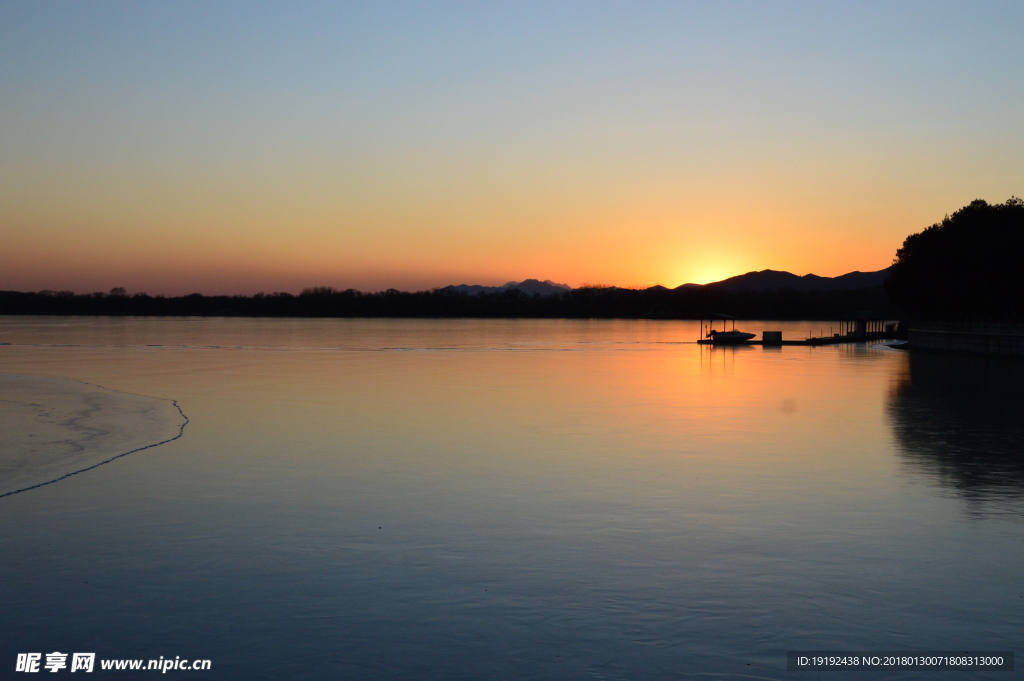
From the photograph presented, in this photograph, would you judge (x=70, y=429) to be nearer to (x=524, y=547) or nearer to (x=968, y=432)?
(x=524, y=547)

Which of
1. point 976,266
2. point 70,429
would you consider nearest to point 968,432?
point 70,429

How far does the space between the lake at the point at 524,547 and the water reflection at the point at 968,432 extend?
11cm

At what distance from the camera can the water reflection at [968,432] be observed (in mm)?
11578

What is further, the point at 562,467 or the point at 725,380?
the point at 725,380

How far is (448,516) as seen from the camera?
9781 mm

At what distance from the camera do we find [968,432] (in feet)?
57.4

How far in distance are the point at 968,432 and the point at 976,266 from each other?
4627cm

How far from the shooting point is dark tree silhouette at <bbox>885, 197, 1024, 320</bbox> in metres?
55.6

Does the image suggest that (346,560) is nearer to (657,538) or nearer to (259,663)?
(259,663)

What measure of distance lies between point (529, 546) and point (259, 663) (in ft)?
11.5

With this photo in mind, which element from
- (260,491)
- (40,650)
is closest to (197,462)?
(260,491)

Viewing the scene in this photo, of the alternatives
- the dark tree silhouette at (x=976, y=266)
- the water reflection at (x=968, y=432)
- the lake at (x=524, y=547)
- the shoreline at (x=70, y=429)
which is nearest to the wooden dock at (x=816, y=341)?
the dark tree silhouette at (x=976, y=266)

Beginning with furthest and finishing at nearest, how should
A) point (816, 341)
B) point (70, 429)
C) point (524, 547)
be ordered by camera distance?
point (816, 341)
point (70, 429)
point (524, 547)

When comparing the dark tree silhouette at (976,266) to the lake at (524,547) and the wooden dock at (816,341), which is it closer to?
the wooden dock at (816,341)
